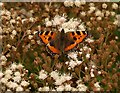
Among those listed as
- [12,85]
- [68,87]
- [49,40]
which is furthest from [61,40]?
[12,85]

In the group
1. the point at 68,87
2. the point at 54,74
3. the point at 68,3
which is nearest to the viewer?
the point at 68,87

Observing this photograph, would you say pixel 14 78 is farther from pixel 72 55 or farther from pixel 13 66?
pixel 72 55

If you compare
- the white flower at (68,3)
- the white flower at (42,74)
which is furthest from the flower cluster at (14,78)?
the white flower at (68,3)

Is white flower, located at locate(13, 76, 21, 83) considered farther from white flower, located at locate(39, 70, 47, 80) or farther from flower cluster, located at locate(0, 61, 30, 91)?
white flower, located at locate(39, 70, 47, 80)

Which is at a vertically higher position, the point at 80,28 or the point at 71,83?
the point at 80,28

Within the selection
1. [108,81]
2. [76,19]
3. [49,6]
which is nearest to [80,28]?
[76,19]

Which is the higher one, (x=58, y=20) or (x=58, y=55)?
(x=58, y=20)

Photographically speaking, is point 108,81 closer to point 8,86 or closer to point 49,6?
point 8,86

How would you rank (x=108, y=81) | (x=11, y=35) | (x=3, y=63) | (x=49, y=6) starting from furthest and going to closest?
1. (x=49, y=6)
2. (x=11, y=35)
3. (x=3, y=63)
4. (x=108, y=81)
